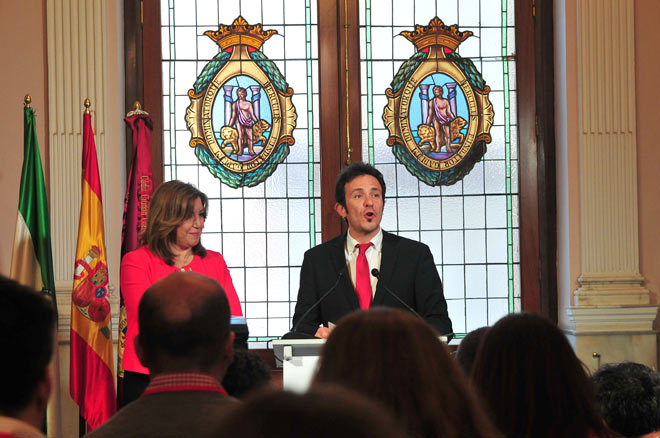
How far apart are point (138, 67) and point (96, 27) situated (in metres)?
0.38

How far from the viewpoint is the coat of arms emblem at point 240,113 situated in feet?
19.2

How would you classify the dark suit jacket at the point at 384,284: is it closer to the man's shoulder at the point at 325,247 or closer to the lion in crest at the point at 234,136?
the man's shoulder at the point at 325,247

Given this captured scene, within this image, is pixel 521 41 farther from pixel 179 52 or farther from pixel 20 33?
pixel 20 33

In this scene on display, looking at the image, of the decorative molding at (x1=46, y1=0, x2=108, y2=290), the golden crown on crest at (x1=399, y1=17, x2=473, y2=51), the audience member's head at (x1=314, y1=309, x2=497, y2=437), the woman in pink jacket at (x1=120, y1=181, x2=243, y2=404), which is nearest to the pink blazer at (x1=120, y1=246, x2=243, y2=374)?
the woman in pink jacket at (x1=120, y1=181, x2=243, y2=404)

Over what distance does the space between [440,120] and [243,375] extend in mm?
3979

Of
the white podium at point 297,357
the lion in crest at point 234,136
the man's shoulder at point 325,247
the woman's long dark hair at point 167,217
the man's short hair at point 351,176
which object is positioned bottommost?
the white podium at point 297,357

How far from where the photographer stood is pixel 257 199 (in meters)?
5.89

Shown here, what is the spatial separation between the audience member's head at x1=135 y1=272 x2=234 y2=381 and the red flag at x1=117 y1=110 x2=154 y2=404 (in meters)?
2.61

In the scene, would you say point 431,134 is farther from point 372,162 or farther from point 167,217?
point 167,217

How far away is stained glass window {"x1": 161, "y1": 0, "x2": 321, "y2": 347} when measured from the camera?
231 inches

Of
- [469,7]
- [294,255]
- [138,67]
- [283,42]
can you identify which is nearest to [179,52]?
[138,67]

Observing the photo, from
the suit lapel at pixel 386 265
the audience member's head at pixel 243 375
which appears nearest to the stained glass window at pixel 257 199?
the suit lapel at pixel 386 265

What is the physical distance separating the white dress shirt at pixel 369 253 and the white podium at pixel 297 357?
0.68 metres

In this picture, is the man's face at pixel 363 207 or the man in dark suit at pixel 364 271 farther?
the man's face at pixel 363 207
